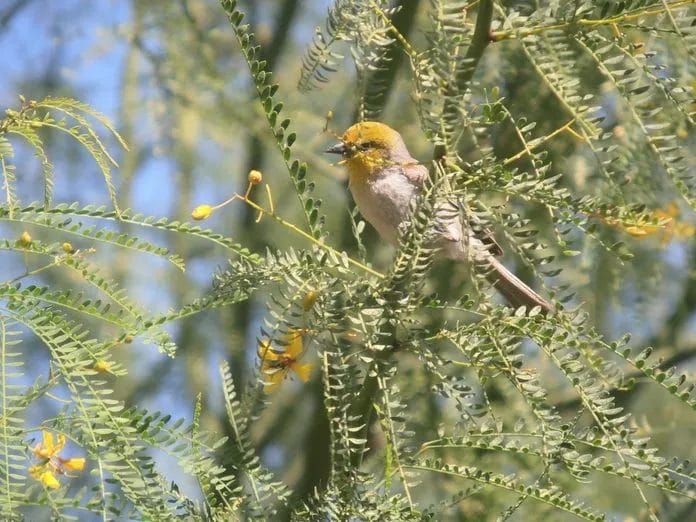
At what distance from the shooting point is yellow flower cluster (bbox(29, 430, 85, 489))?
147 centimetres

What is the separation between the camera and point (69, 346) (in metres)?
1.35

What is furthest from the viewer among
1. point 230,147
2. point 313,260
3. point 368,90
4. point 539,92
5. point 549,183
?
point 230,147

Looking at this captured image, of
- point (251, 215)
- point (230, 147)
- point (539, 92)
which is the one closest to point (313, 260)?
point (539, 92)

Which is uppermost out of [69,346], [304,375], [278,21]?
[69,346]

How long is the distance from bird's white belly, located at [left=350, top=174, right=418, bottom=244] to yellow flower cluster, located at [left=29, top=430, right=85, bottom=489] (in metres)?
1.12

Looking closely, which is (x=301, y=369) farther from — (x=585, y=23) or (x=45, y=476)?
(x=585, y=23)

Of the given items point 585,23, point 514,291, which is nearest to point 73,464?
point 585,23

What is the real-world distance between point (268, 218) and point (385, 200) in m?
2.03

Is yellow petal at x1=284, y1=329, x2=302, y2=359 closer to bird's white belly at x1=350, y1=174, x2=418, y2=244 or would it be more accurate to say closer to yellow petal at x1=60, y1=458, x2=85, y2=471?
yellow petal at x1=60, y1=458, x2=85, y2=471

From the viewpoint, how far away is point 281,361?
1608 mm

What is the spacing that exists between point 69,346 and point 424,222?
495mm

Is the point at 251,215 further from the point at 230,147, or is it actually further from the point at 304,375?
→ the point at 304,375

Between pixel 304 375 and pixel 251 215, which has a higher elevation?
pixel 304 375

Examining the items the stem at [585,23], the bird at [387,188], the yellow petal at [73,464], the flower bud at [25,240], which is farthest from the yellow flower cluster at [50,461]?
the bird at [387,188]
